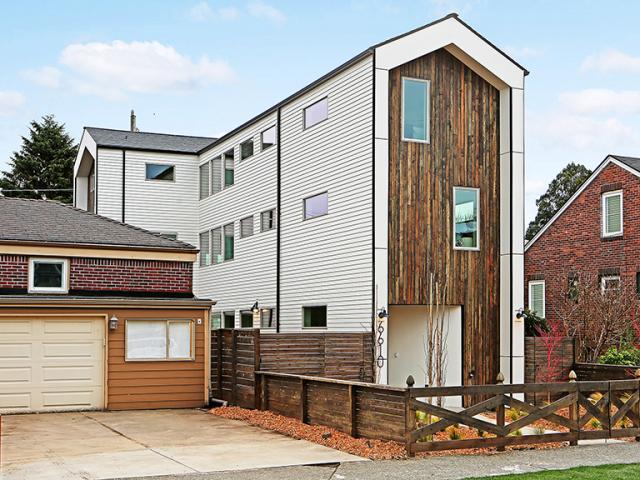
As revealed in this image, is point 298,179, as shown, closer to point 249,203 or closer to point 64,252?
point 249,203

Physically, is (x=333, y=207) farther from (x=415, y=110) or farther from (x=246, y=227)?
(x=246, y=227)

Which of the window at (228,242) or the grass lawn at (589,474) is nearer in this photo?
the grass lawn at (589,474)

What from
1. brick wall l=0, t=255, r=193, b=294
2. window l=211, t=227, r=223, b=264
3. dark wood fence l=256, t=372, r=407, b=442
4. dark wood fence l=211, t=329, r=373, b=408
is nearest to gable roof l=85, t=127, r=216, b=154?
window l=211, t=227, r=223, b=264

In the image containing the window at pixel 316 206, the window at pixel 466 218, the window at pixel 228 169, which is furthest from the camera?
the window at pixel 228 169

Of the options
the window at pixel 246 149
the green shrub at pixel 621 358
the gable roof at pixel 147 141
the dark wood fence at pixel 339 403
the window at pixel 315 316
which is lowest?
the dark wood fence at pixel 339 403

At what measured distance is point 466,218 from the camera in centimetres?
2119

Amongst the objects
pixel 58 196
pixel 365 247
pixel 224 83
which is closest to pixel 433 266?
pixel 365 247

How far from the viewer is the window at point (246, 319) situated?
26481 mm

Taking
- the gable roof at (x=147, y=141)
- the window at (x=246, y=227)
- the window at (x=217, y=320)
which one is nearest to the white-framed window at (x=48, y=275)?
the window at (x=246, y=227)

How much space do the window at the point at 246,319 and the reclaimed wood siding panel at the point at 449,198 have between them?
7.51m

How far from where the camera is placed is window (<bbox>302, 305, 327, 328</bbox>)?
21.9 meters

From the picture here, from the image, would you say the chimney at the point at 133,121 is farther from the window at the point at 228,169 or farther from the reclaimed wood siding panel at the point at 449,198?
the reclaimed wood siding panel at the point at 449,198

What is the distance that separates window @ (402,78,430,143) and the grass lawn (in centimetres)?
1012

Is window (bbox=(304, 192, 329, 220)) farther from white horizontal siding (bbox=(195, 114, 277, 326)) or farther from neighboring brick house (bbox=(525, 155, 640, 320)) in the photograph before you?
neighboring brick house (bbox=(525, 155, 640, 320))
